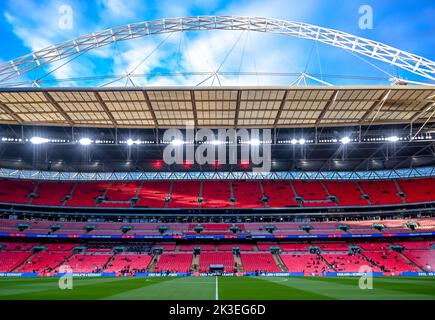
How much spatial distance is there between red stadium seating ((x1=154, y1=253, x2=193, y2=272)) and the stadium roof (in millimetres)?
Result: 21237

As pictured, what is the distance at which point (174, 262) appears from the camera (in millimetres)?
48750

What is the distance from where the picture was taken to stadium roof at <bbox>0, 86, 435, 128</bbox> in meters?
39.4

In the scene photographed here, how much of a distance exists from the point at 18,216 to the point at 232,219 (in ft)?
133

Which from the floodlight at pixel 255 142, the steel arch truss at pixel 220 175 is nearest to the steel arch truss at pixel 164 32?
the floodlight at pixel 255 142

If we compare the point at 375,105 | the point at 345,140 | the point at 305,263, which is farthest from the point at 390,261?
the point at 375,105

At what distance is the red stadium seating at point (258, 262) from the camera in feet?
151

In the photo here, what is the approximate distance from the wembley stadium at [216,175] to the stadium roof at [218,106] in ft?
0.91

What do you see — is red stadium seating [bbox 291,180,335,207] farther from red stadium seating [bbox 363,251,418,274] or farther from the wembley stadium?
red stadium seating [bbox 363,251,418,274]

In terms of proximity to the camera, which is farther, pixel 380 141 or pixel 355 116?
pixel 380 141

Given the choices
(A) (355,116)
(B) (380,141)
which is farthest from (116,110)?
(B) (380,141)

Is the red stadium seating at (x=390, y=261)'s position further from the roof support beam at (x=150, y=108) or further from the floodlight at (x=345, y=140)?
the roof support beam at (x=150, y=108)

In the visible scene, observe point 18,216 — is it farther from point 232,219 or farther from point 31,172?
point 232,219

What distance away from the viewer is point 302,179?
70.6 m

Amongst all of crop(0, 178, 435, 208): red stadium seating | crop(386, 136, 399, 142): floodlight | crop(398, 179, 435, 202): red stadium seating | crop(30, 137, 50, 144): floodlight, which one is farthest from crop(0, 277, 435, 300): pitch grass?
crop(398, 179, 435, 202): red stadium seating
